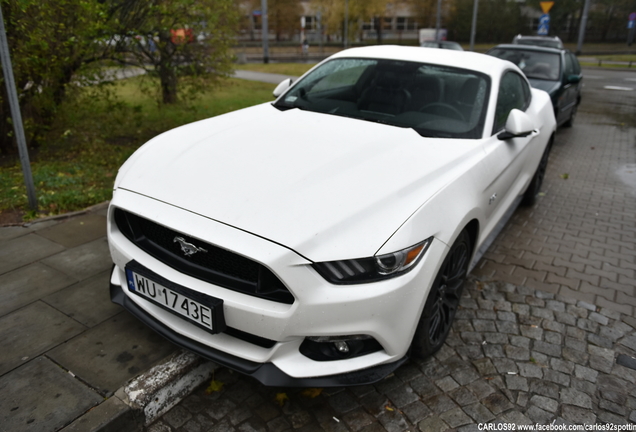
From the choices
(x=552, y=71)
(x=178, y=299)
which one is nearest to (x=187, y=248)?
(x=178, y=299)

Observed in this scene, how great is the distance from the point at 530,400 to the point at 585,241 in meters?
2.61

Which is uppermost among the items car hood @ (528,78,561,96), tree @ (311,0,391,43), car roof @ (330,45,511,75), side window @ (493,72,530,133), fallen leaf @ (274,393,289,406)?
tree @ (311,0,391,43)

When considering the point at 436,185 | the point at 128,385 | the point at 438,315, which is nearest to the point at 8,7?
the point at 128,385

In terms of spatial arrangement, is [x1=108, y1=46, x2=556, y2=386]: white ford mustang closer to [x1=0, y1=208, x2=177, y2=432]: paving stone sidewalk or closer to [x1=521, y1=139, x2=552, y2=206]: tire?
[x1=0, y1=208, x2=177, y2=432]: paving stone sidewalk

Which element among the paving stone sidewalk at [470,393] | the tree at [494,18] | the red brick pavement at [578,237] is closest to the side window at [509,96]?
the red brick pavement at [578,237]

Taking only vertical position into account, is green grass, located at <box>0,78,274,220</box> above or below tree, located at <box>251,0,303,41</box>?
below

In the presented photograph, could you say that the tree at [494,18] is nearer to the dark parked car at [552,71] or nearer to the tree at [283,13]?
the tree at [283,13]

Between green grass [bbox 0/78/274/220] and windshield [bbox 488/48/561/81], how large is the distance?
577cm

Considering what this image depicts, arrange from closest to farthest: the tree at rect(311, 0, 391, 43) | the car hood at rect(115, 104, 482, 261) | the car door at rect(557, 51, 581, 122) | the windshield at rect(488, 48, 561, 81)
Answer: the car hood at rect(115, 104, 482, 261), the car door at rect(557, 51, 581, 122), the windshield at rect(488, 48, 561, 81), the tree at rect(311, 0, 391, 43)

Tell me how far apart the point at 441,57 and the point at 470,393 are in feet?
8.48

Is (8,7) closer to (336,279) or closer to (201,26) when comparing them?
(201,26)

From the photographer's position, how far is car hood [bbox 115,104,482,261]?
224 centimetres

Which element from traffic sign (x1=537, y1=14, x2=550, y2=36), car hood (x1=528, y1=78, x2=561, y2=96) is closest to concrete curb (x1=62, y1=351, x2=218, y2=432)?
car hood (x1=528, y1=78, x2=561, y2=96)

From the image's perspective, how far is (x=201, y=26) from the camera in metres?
7.05
